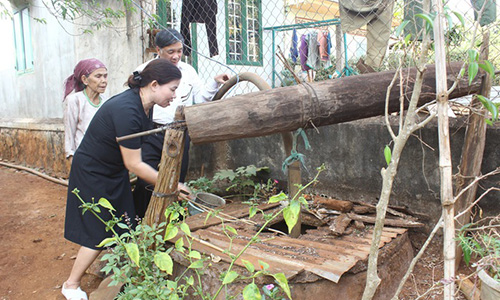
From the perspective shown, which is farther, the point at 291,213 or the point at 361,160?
the point at 361,160

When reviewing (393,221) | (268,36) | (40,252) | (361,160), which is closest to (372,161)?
(361,160)

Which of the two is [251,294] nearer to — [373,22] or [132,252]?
[132,252]

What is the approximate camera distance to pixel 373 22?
4.44 meters

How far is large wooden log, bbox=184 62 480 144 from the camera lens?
237cm

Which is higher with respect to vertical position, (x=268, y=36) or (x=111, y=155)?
(x=268, y=36)

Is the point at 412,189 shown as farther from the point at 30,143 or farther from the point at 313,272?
the point at 30,143

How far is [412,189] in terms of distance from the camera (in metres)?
3.36

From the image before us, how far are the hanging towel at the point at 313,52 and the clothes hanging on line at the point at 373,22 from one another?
3.17 meters

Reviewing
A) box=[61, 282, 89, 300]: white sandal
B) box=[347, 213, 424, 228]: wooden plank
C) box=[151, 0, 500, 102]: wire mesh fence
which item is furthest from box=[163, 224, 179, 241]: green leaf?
box=[151, 0, 500, 102]: wire mesh fence

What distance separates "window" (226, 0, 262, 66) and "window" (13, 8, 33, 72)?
3.84 m

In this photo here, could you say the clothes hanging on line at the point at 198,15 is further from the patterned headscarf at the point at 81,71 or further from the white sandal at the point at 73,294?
the white sandal at the point at 73,294

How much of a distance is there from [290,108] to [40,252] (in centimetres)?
295

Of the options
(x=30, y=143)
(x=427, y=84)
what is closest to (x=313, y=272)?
(x=427, y=84)

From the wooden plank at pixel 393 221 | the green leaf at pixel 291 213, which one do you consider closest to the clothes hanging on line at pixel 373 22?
the wooden plank at pixel 393 221
